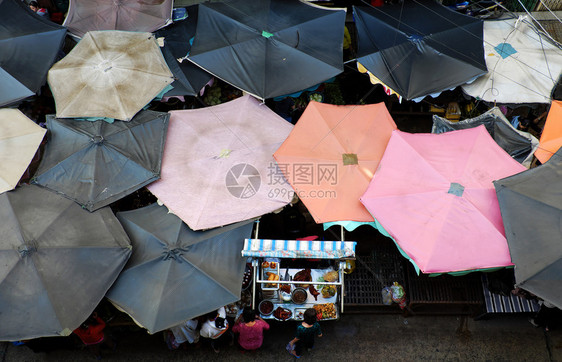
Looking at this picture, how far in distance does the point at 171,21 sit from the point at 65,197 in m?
3.95

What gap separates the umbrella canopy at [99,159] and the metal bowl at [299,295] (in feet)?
9.04

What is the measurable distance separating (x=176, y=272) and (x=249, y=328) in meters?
1.42

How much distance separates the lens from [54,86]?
777 cm

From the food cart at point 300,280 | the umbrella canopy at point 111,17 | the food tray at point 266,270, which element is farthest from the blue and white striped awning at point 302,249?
the umbrella canopy at point 111,17

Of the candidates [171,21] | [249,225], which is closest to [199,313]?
[249,225]

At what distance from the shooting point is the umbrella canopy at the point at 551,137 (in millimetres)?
7234

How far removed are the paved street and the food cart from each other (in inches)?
26.3

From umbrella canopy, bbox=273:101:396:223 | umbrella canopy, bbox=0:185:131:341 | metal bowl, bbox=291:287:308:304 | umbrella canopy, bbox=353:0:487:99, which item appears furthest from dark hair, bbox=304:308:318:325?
umbrella canopy, bbox=353:0:487:99

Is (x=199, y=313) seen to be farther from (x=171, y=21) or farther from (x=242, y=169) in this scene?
(x=171, y=21)

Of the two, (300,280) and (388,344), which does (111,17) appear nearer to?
(300,280)

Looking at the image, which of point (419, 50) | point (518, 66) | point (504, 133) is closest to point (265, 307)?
point (504, 133)

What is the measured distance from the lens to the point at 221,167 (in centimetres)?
717

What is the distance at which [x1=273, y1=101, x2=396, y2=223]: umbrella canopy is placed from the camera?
6867 millimetres

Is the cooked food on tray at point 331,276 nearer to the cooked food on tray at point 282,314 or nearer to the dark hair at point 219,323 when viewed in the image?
the cooked food on tray at point 282,314
